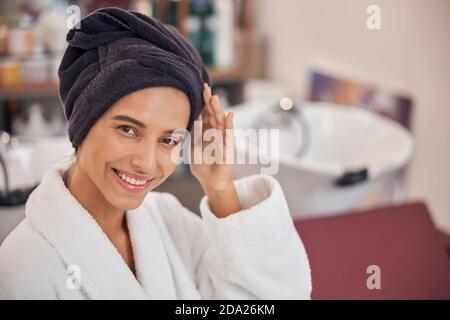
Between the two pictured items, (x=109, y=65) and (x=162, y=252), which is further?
(x=162, y=252)

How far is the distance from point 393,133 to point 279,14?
0.73m

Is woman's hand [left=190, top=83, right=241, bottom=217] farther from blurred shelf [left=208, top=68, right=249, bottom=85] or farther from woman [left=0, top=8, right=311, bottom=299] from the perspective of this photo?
blurred shelf [left=208, top=68, right=249, bottom=85]

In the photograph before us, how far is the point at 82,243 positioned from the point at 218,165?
0.16m

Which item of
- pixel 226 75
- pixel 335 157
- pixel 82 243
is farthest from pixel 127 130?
pixel 226 75

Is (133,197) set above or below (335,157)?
above

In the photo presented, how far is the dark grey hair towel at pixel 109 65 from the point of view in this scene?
20.2 inches

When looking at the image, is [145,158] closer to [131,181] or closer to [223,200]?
[131,181]

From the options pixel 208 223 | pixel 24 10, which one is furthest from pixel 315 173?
pixel 24 10

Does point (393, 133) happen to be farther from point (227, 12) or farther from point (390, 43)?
point (227, 12)

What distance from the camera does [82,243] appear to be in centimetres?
57

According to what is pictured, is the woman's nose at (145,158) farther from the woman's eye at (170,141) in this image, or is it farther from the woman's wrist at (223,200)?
the woman's wrist at (223,200)

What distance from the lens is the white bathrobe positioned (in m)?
0.56

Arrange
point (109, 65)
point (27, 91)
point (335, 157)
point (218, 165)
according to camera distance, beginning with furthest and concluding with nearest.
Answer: point (27, 91), point (335, 157), point (218, 165), point (109, 65)

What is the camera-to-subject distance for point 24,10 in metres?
1.53
